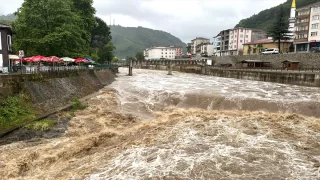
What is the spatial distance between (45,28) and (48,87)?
13.8 m

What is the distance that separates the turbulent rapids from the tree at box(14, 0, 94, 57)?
13.6 m

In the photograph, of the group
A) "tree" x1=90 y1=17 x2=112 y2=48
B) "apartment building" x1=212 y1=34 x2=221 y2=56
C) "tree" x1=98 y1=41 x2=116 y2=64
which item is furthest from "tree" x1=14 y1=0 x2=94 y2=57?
"apartment building" x1=212 y1=34 x2=221 y2=56

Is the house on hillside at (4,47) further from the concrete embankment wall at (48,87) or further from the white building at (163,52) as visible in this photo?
the white building at (163,52)

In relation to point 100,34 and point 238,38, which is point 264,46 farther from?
point 100,34

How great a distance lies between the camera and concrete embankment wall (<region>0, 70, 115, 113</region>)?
63.3 ft

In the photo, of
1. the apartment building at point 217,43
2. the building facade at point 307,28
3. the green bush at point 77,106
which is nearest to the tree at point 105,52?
the green bush at point 77,106

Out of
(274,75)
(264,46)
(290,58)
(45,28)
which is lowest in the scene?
(274,75)

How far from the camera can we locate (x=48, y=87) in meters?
23.1

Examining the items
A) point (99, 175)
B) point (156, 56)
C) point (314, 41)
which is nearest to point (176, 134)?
point (99, 175)

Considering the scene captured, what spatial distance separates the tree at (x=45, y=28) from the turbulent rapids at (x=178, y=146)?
1363 cm

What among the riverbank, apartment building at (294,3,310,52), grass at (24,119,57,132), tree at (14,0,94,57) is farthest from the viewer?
apartment building at (294,3,310,52)

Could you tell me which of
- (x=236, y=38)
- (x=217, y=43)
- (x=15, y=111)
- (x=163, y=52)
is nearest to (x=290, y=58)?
(x=236, y=38)

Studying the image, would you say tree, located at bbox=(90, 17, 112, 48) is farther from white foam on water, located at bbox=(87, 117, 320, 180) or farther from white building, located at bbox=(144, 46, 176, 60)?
white building, located at bbox=(144, 46, 176, 60)

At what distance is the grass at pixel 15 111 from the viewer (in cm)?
1611
